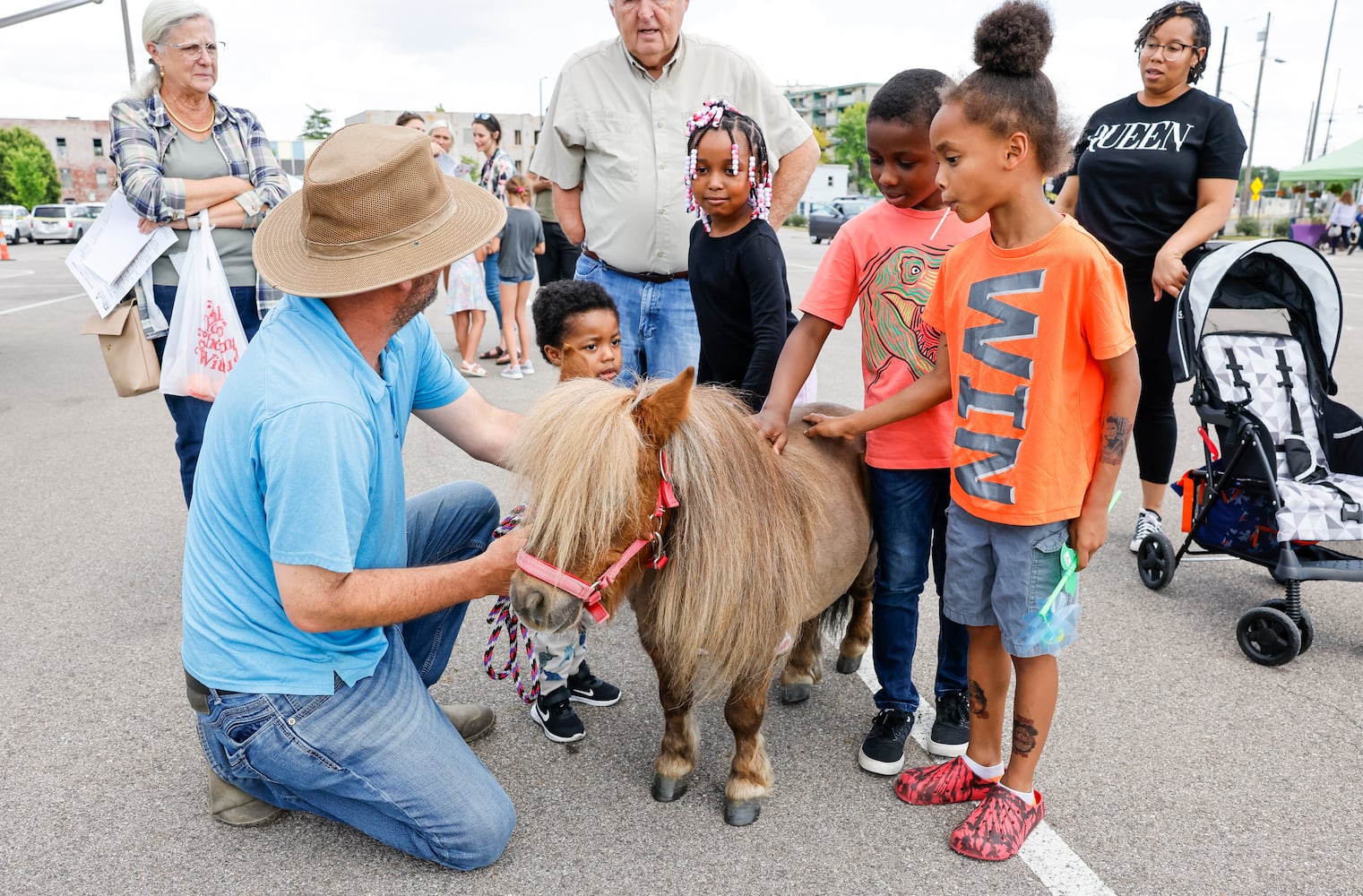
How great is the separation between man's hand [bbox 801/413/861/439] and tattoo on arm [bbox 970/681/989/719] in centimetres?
83

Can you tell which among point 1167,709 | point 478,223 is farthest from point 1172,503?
point 478,223

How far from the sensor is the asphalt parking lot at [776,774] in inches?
88.9

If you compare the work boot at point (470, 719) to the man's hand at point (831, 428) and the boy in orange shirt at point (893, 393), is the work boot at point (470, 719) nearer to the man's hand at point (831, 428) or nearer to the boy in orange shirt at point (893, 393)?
the boy in orange shirt at point (893, 393)

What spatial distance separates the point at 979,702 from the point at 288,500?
1984 mm

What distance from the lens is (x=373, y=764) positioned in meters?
2.22

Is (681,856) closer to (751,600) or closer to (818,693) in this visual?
(751,600)

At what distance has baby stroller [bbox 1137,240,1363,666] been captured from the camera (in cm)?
326

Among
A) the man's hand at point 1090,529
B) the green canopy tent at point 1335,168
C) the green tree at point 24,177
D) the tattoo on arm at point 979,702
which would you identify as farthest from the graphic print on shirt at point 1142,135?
the green tree at point 24,177

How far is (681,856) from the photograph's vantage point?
2.35 m

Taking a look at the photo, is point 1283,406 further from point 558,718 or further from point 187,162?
point 187,162

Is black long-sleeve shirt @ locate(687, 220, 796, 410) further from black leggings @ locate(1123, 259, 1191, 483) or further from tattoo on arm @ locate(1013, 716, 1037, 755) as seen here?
black leggings @ locate(1123, 259, 1191, 483)

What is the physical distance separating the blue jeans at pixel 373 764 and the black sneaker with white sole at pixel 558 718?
1.74 feet

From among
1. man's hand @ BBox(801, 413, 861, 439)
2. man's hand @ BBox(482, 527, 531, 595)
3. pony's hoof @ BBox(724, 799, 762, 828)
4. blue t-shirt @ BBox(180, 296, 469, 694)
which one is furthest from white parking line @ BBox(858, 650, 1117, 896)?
blue t-shirt @ BBox(180, 296, 469, 694)

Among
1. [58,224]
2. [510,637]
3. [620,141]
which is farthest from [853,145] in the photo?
[510,637]
